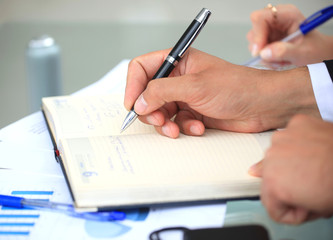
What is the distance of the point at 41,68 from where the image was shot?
3.52ft

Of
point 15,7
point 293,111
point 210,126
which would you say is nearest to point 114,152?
point 210,126

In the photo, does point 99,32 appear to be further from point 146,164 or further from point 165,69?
point 146,164

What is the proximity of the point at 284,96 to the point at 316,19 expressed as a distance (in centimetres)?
37

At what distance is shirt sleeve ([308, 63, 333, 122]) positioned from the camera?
0.73 m

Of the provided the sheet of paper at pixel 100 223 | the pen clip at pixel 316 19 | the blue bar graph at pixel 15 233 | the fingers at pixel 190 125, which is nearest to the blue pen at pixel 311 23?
the pen clip at pixel 316 19

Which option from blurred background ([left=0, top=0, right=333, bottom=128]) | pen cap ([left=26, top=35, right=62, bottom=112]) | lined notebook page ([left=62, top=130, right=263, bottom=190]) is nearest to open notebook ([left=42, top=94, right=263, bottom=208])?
lined notebook page ([left=62, top=130, right=263, bottom=190])

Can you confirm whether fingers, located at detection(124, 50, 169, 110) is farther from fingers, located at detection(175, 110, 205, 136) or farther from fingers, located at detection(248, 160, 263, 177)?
fingers, located at detection(248, 160, 263, 177)

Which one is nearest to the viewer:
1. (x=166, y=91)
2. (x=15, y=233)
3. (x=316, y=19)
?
(x=15, y=233)

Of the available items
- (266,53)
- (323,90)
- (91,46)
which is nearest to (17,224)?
(323,90)

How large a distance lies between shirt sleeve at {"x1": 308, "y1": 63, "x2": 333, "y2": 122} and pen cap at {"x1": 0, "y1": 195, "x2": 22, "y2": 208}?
501 millimetres

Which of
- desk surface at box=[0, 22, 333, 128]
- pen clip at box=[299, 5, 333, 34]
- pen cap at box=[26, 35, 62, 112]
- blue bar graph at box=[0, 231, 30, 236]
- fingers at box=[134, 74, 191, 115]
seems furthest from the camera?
desk surface at box=[0, 22, 333, 128]

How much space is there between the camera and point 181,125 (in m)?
0.72

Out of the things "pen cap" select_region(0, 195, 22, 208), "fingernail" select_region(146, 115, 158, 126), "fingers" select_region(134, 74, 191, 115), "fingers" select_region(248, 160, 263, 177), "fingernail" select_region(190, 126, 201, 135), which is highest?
"fingers" select_region(134, 74, 191, 115)

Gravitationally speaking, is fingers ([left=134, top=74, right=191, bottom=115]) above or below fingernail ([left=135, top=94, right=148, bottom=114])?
above
